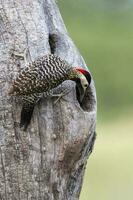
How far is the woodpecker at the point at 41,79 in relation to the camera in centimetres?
210

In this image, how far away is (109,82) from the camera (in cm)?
458

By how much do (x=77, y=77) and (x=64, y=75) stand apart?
37mm

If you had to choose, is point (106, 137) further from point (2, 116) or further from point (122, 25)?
point (2, 116)

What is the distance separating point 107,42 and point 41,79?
111 inches

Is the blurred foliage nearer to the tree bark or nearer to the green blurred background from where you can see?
the green blurred background

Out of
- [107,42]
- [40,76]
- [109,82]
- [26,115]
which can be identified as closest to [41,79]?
[40,76]

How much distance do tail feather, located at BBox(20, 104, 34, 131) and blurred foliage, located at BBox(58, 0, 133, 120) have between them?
82.3 inches

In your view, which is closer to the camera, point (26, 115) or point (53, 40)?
point (26, 115)

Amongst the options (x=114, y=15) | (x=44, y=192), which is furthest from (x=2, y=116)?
(x=114, y=15)

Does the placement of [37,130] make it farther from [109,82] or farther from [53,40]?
[109,82]

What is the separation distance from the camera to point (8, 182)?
218 centimetres

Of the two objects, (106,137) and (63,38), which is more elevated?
(63,38)

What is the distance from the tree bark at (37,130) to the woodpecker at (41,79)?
0.12 feet

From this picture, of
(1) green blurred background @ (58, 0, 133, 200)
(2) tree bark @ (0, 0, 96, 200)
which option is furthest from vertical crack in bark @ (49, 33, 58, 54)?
(1) green blurred background @ (58, 0, 133, 200)
